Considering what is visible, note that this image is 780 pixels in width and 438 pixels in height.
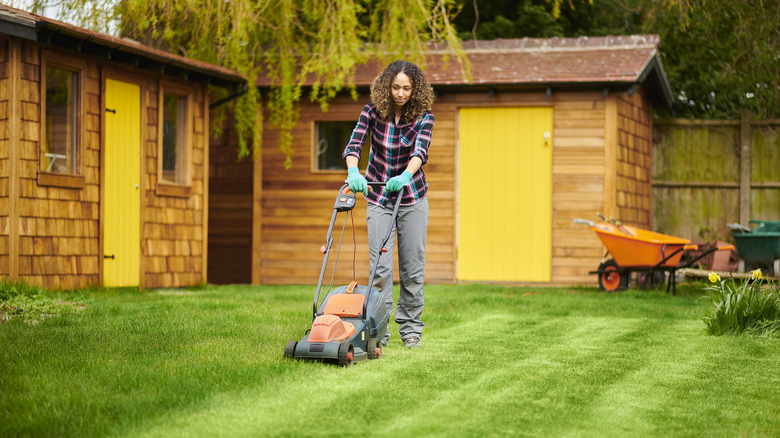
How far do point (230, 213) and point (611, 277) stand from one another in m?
5.83

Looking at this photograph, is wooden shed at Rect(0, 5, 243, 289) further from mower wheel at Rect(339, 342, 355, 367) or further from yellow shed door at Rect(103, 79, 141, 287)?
mower wheel at Rect(339, 342, 355, 367)

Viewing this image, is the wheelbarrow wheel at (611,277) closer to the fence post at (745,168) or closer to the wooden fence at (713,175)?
the wooden fence at (713,175)

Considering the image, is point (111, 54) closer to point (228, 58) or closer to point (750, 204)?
point (228, 58)

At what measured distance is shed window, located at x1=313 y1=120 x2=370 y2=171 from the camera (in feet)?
43.1

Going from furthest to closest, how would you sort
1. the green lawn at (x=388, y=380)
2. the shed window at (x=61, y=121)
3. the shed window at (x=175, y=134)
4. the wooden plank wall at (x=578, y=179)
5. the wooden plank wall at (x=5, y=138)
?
the wooden plank wall at (x=578, y=179) < the shed window at (x=175, y=134) < the shed window at (x=61, y=121) < the wooden plank wall at (x=5, y=138) < the green lawn at (x=388, y=380)

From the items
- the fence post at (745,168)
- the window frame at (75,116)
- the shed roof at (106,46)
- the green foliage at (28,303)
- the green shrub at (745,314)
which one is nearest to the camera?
the green shrub at (745,314)

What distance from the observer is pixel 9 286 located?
8.16 metres

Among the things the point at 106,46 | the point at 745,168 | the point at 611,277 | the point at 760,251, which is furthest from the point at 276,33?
the point at 745,168

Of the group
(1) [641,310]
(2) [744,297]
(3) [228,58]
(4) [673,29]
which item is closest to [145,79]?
(3) [228,58]

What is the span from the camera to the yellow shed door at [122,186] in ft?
33.1

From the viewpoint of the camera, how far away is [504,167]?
41.3 ft

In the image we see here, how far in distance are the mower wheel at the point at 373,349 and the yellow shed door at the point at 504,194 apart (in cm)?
749

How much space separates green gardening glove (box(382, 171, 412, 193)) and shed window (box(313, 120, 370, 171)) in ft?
25.7

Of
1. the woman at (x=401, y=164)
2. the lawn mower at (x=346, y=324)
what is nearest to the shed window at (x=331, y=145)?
the woman at (x=401, y=164)
